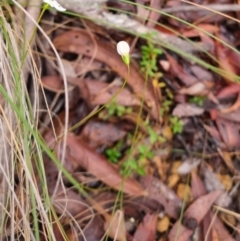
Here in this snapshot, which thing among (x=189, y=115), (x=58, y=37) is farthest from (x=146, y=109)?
(x=58, y=37)

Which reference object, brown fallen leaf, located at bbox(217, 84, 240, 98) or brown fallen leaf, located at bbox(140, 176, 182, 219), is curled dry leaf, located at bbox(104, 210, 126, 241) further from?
brown fallen leaf, located at bbox(217, 84, 240, 98)

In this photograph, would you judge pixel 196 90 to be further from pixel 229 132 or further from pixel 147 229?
pixel 147 229

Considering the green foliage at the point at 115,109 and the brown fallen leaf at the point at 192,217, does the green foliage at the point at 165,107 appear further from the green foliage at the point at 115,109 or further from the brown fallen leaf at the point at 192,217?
the brown fallen leaf at the point at 192,217

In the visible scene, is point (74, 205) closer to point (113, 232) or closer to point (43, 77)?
point (113, 232)

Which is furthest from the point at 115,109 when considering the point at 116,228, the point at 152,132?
the point at 116,228

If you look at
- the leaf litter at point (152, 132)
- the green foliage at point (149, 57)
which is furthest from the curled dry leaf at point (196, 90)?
the green foliage at point (149, 57)

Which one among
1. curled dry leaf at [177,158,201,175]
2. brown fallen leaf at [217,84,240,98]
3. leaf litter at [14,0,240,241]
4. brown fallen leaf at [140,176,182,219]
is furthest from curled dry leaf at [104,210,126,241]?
brown fallen leaf at [217,84,240,98]
